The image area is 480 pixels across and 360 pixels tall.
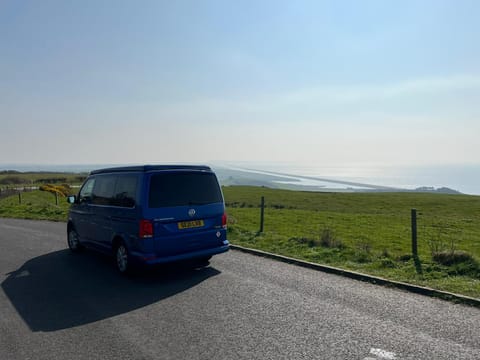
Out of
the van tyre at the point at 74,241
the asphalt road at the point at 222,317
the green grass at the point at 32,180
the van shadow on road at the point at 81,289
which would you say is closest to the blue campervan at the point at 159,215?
the van shadow on road at the point at 81,289

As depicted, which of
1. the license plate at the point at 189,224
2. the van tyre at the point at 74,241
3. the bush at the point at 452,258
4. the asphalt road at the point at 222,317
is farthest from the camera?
the van tyre at the point at 74,241

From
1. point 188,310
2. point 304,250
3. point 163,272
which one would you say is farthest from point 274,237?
point 188,310

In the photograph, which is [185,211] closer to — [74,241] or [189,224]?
[189,224]

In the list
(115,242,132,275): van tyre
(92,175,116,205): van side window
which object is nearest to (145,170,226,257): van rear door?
(115,242,132,275): van tyre

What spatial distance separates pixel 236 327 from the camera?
472 cm

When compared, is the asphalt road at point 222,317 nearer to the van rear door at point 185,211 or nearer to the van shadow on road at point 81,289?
the van shadow on road at point 81,289

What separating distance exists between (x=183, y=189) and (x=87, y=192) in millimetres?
3202

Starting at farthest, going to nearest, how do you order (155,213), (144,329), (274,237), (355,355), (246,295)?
(274,237)
(155,213)
(246,295)
(144,329)
(355,355)

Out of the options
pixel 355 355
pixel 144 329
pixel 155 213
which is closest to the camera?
pixel 355 355

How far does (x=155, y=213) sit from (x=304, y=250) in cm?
437

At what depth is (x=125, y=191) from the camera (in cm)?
729

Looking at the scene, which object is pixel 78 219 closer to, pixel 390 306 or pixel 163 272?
pixel 163 272

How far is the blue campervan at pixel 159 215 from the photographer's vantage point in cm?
671

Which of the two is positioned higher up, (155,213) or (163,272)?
(155,213)
